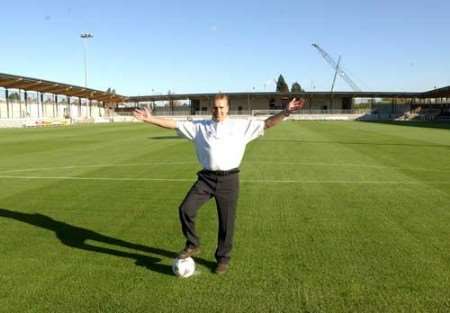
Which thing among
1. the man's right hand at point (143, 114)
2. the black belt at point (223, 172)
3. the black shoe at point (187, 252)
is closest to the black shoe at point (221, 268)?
the black shoe at point (187, 252)

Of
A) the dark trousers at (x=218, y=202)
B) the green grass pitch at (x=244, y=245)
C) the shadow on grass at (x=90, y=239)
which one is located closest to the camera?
the green grass pitch at (x=244, y=245)

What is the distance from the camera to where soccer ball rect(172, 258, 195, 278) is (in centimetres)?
541

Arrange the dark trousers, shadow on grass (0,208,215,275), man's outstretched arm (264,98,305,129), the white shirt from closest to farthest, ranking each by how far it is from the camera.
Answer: the white shirt, the dark trousers, man's outstretched arm (264,98,305,129), shadow on grass (0,208,215,275)

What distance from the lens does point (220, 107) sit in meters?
5.35

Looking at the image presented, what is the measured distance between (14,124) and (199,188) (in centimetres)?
6475

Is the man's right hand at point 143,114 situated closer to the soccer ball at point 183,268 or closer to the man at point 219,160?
the man at point 219,160

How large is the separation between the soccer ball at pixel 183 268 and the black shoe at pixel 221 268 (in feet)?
0.95

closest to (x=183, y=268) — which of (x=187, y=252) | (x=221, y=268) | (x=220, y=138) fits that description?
(x=187, y=252)

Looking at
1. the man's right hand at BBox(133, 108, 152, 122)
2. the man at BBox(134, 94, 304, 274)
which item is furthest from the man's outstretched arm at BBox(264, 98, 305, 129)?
the man's right hand at BBox(133, 108, 152, 122)

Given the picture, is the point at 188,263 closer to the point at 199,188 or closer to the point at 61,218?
the point at 199,188

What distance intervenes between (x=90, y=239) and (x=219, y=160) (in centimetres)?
286

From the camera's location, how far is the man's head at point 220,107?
535 cm

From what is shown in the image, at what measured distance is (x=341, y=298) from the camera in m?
4.77

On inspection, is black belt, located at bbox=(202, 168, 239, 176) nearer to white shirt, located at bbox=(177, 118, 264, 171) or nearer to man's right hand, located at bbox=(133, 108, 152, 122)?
white shirt, located at bbox=(177, 118, 264, 171)
